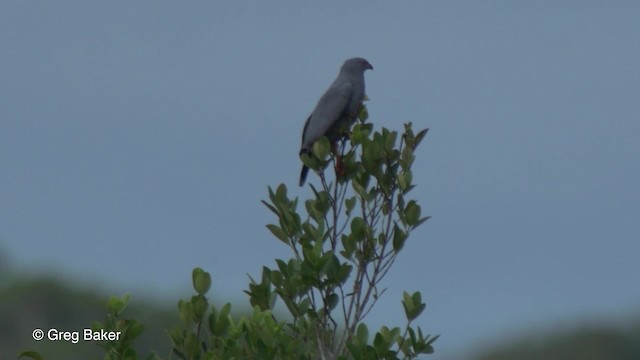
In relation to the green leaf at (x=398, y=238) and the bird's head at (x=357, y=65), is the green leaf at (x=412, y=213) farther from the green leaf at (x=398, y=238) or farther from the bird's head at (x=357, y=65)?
the bird's head at (x=357, y=65)

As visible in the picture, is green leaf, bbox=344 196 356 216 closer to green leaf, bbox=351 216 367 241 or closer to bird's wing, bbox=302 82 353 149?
green leaf, bbox=351 216 367 241

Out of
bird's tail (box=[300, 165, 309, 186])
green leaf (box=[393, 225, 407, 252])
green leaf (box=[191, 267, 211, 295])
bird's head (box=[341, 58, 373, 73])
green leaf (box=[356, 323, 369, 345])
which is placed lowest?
green leaf (box=[356, 323, 369, 345])

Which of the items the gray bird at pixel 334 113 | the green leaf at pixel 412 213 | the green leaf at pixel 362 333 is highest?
the gray bird at pixel 334 113

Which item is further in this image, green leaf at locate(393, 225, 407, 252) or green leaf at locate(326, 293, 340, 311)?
green leaf at locate(393, 225, 407, 252)

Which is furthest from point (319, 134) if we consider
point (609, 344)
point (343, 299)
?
point (609, 344)

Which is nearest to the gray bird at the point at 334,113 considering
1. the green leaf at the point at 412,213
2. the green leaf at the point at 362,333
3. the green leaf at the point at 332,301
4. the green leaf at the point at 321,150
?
the green leaf at the point at 321,150

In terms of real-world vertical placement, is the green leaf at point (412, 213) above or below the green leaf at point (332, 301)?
above

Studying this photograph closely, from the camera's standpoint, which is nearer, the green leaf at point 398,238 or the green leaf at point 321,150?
the green leaf at point 398,238

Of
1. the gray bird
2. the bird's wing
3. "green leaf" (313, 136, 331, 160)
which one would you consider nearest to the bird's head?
the gray bird

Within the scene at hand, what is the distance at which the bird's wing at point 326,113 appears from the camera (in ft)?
35.8

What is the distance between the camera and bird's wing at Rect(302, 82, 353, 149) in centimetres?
1092

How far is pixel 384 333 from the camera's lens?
8.75 meters

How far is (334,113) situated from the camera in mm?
11102

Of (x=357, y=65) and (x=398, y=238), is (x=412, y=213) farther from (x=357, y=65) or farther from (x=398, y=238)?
(x=357, y=65)
